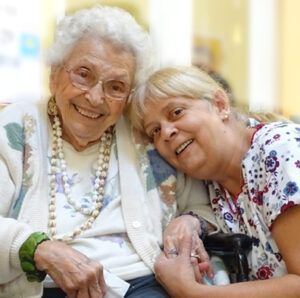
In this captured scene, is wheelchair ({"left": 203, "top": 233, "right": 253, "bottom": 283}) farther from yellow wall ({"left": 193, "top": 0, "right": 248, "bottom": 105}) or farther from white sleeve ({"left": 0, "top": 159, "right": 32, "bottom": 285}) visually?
yellow wall ({"left": 193, "top": 0, "right": 248, "bottom": 105})

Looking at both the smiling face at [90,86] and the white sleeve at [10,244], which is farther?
the smiling face at [90,86]

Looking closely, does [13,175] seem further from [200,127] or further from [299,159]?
[299,159]

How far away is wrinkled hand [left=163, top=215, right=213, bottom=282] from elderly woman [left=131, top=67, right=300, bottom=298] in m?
0.02

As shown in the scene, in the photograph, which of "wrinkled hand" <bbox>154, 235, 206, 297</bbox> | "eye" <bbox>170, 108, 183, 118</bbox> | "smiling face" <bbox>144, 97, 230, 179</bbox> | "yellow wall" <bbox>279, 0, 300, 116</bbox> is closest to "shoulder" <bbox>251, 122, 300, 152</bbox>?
"smiling face" <bbox>144, 97, 230, 179</bbox>

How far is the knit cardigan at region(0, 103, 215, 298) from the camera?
1.32 metres

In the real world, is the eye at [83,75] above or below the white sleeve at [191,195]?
above

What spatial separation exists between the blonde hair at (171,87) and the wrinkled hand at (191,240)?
1.02 feet

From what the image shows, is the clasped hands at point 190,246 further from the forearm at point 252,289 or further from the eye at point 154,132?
the eye at point 154,132

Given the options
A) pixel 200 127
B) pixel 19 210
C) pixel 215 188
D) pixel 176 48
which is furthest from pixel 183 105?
pixel 176 48

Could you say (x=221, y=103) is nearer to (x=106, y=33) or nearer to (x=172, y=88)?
(x=172, y=88)

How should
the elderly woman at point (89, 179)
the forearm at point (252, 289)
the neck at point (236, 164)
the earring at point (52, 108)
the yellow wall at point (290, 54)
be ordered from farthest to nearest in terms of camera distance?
the yellow wall at point (290, 54)
the earring at point (52, 108)
the neck at point (236, 164)
the elderly woman at point (89, 179)
the forearm at point (252, 289)

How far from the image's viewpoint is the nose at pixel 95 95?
146 cm

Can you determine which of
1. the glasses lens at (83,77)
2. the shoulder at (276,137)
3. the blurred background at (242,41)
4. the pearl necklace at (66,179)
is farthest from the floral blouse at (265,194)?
the blurred background at (242,41)

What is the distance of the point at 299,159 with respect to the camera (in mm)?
1254
